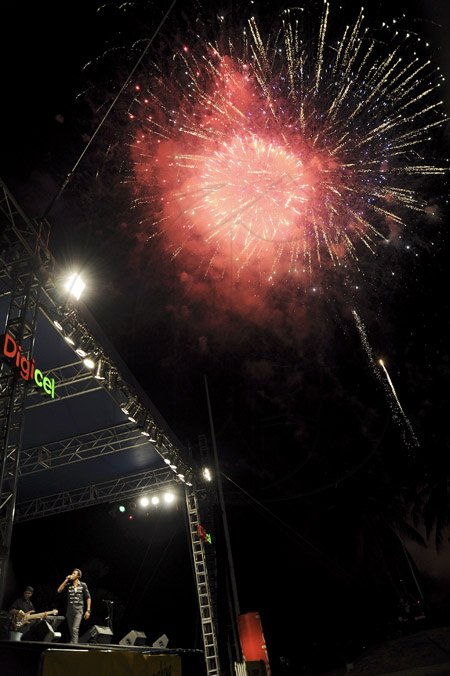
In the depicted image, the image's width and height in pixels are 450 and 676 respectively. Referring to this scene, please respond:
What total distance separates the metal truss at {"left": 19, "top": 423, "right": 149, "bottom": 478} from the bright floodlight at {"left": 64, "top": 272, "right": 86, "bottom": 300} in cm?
469

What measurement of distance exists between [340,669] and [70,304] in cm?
1760

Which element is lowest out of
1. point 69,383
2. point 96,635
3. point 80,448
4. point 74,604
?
point 96,635

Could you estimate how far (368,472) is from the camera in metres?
30.6

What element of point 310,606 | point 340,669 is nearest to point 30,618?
point 340,669

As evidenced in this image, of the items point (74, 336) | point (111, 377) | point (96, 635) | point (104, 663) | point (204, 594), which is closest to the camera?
point (104, 663)

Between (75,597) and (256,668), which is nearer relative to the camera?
(256,668)

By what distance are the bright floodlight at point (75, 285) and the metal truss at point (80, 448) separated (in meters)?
4.69

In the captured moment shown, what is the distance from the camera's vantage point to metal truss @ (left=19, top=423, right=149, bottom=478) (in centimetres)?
1238

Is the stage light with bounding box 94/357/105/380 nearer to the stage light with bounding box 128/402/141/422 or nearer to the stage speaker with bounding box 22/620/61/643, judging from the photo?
the stage light with bounding box 128/402/141/422

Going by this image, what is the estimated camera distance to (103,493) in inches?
572

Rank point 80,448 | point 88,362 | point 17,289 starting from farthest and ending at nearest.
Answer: point 80,448 → point 88,362 → point 17,289

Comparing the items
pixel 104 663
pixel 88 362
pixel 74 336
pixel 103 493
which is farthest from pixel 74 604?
pixel 103 493

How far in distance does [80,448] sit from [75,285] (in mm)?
6039

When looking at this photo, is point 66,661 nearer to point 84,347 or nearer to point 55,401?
point 84,347
